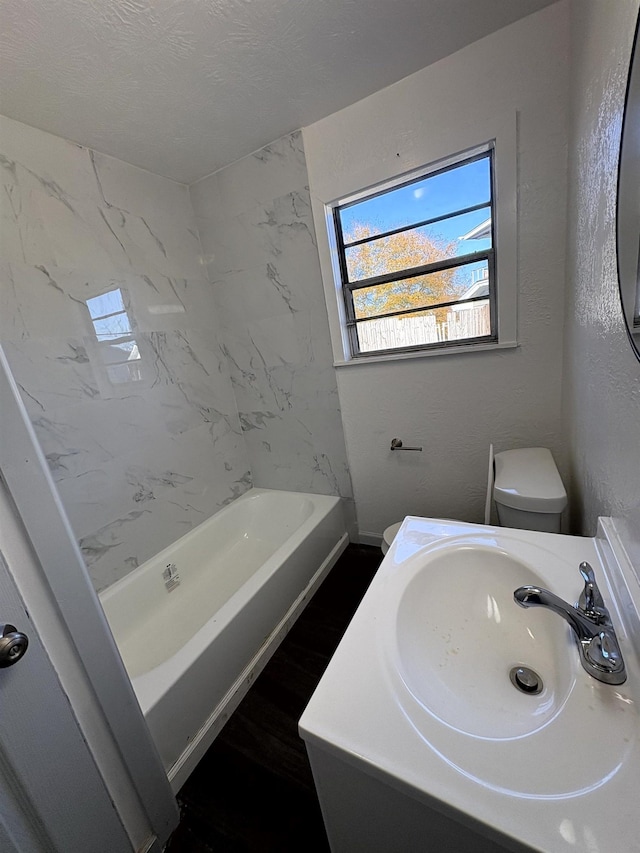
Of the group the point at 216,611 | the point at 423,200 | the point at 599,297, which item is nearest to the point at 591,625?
the point at 599,297

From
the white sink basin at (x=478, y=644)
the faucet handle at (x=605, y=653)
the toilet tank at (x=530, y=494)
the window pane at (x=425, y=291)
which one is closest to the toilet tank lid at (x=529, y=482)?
the toilet tank at (x=530, y=494)

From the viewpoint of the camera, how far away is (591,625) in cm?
58

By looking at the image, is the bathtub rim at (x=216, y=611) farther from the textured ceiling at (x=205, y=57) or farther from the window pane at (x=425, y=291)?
the textured ceiling at (x=205, y=57)

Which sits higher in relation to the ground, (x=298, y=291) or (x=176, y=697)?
(x=298, y=291)

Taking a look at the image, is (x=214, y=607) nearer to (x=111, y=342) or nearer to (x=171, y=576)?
(x=171, y=576)

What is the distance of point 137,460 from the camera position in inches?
69.8

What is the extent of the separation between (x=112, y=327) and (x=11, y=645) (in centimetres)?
152

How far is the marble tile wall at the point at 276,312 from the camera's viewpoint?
1.83 metres

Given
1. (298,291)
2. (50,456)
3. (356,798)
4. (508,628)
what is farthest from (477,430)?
(50,456)

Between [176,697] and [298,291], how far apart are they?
192cm

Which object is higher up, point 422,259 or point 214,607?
point 422,259

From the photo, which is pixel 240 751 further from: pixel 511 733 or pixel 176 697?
pixel 511 733

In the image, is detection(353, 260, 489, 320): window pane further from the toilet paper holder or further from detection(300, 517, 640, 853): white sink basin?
detection(300, 517, 640, 853): white sink basin

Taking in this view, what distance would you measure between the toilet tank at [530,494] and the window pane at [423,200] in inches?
47.8
